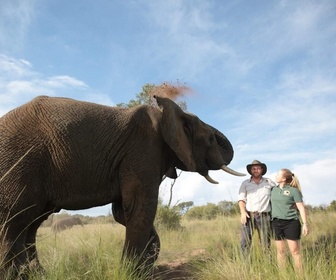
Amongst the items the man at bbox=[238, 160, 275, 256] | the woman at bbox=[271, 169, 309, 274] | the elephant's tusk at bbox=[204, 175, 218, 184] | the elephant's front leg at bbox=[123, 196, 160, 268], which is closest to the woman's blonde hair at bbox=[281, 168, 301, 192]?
the woman at bbox=[271, 169, 309, 274]

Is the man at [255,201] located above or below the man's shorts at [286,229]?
above

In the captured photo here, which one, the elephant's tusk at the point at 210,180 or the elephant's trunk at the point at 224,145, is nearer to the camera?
the elephant's tusk at the point at 210,180

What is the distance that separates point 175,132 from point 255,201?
212 centimetres

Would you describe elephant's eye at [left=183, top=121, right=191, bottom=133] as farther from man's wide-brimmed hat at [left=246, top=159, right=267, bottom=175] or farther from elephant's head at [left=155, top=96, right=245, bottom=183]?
man's wide-brimmed hat at [left=246, top=159, right=267, bottom=175]

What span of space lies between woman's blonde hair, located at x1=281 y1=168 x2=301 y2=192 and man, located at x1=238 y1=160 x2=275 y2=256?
45 cm

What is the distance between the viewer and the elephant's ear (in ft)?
20.2

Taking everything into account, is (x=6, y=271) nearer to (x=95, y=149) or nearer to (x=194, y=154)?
(x=95, y=149)

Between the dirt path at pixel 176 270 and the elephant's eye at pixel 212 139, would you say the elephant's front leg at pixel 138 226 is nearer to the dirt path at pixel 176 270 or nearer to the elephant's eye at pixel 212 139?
the dirt path at pixel 176 270

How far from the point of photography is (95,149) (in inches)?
218

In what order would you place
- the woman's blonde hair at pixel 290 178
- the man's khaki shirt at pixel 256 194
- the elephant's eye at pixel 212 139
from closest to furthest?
the woman's blonde hair at pixel 290 178 → the man's khaki shirt at pixel 256 194 → the elephant's eye at pixel 212 139

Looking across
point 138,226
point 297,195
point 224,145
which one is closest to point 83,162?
point 138,226

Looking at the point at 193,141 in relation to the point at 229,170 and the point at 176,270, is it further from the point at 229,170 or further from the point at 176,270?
the point at 176,270

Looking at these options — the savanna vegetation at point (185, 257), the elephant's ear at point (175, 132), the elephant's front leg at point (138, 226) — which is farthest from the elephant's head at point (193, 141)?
the elephant's front leg at point (138, 226)

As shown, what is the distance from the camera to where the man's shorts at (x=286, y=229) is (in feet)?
21.2
